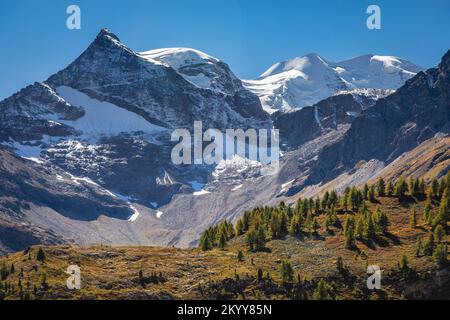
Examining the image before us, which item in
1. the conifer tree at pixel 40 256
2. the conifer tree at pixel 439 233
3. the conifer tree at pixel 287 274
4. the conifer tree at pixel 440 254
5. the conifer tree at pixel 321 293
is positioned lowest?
the conifer tree at pixel 321 293

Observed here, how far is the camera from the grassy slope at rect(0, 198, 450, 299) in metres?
168

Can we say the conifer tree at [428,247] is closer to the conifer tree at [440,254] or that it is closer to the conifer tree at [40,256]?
the conifer tree at [440,254]

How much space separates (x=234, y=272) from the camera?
587 ft

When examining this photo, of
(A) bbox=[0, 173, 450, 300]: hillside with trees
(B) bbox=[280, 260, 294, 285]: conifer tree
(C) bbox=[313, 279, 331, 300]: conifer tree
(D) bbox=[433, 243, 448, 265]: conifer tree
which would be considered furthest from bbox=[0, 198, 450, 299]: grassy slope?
(C) bbox=[313, 279, 331, 300]: conifer tree

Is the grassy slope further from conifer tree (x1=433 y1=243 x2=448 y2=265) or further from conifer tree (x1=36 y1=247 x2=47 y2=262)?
conifer tree (x1=433 y1=243 x2=448 y2=265)

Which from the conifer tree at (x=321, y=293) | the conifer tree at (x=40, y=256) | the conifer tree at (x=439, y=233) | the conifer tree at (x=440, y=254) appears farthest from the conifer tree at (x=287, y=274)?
the conifer tree at (x=40, y=256)

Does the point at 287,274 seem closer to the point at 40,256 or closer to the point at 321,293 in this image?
the point at 321,293

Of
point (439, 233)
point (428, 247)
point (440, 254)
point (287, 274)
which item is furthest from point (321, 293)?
point (439, 233)

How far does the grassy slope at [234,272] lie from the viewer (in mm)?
168000

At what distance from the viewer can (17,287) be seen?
16388 centimetres
